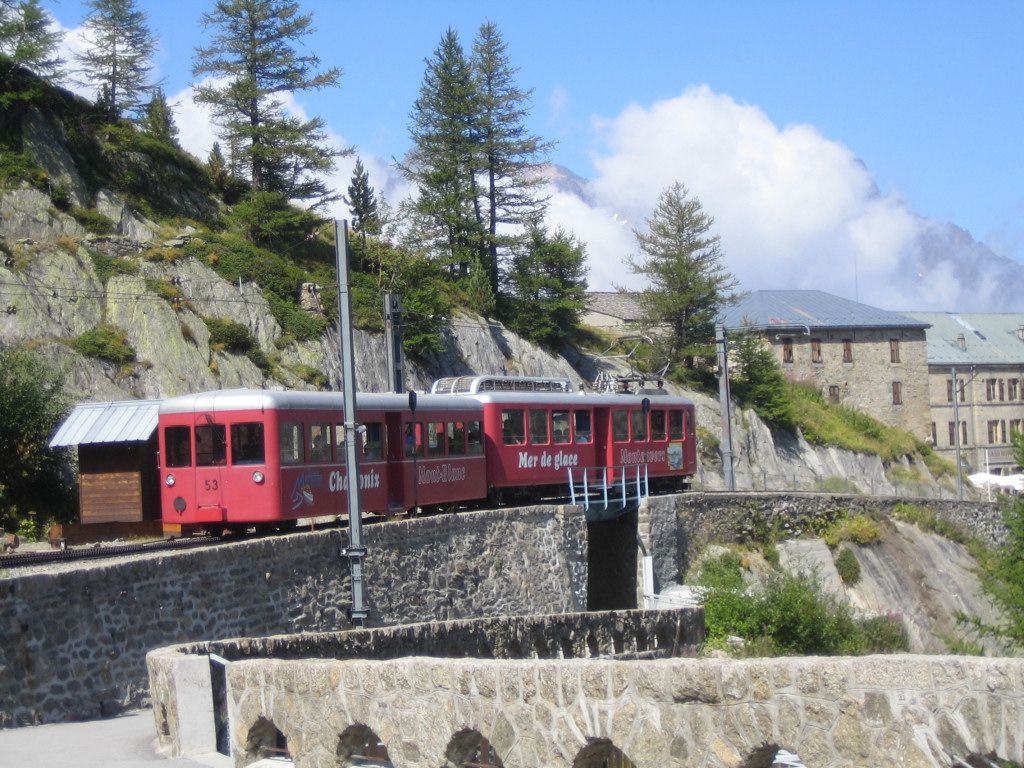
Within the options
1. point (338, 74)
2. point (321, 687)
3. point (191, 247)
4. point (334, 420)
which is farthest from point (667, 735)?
point (338, 74)

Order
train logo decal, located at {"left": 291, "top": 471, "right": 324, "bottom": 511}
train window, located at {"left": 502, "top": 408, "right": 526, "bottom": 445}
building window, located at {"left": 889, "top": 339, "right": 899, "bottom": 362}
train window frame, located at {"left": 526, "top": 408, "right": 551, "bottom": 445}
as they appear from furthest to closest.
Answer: building window, located at {"left": 889, "top": 339, "right": 899, "bottom": 362} → train window frame, located at {"left": 526, "top": 408, "right": 551, "bottom": 445} → train window, located at {"left": 502, "top": 408, "right": 526, "bottom": 445} → train logo decal, located at {"left": 291, "top": 471, "right": 324, "bottom": 511}

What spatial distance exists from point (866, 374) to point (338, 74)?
34.0m

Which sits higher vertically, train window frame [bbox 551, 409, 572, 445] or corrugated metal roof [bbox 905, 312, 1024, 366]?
corrugated metal roof [bbox 905, 312, 1024, 366]

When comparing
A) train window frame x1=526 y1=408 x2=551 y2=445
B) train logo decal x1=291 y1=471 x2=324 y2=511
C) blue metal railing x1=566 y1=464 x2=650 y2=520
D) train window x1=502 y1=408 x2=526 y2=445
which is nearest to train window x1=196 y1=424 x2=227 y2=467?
train logo decal x1=291 y1=471 x2=324 y2=511

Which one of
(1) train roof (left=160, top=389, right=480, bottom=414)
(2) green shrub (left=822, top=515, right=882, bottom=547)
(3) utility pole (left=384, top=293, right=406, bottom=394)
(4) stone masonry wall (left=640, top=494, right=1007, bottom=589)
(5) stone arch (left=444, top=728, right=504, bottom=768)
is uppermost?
(3) utility pole (left=384, top=293, right=406, bottom=394)

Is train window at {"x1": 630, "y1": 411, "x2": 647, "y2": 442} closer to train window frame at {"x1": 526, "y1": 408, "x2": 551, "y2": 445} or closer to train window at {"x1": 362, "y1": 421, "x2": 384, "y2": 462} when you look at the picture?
train window frame at {"x1": 526, "y1": 408, "x2": 551, "y2": 445}

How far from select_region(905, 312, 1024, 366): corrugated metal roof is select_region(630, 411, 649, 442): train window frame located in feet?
142

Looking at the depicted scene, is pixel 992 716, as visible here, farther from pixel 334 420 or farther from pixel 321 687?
pixel 334 420

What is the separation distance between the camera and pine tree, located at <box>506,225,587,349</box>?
157 ft

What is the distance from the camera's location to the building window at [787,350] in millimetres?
63844

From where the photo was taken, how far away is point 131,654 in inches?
546

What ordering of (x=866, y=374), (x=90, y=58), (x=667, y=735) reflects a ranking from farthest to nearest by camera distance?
1. (x=866, y=374)
2. (x=90, y=58)
3. (x=667, y=735)

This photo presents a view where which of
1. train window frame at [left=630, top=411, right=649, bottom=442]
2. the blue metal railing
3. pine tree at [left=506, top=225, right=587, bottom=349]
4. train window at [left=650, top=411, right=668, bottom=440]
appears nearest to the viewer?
the blue metal railing

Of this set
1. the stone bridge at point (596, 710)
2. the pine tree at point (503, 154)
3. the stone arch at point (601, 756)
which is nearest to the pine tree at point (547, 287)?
the pine tree at point (503, 154)
